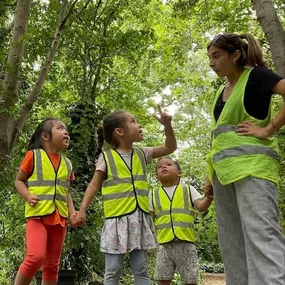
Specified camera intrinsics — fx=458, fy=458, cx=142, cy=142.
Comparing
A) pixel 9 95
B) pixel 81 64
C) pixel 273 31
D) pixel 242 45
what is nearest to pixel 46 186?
pixel 9 95

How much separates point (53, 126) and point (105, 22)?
3260mm

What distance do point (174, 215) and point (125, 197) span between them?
95 centimetres

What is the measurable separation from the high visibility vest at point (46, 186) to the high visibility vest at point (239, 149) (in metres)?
1.37

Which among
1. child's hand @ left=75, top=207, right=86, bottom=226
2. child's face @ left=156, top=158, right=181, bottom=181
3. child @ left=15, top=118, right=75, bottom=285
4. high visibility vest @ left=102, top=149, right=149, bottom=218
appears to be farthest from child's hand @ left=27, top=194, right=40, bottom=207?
child's face @ left=156, top=158, right=181, bottom=181

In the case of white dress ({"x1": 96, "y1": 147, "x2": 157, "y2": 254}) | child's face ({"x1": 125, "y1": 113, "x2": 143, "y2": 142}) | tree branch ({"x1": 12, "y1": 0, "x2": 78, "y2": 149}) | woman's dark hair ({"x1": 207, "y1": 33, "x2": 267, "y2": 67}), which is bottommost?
white dress ({"x1": 96, "y1": 147, "x2": 157, "y2": 254})

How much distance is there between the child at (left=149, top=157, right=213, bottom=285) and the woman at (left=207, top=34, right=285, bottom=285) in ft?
3.87

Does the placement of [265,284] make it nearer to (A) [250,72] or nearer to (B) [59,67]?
(A) [250,72]

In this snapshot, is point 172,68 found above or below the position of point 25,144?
above

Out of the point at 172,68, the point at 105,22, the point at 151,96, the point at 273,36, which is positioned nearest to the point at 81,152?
the point at 105,22

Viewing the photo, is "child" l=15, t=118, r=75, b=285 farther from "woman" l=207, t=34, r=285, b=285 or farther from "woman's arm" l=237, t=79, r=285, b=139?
"woman's arm" l=237, t=79, r=285, b=139

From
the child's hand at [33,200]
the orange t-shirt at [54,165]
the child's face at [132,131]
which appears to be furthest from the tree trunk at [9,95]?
the child's face at [132,131]

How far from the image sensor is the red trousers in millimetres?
3115

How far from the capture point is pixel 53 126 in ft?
11.9

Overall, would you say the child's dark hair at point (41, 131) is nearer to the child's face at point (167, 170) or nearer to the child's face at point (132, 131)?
the child's face at point (132, 131)
